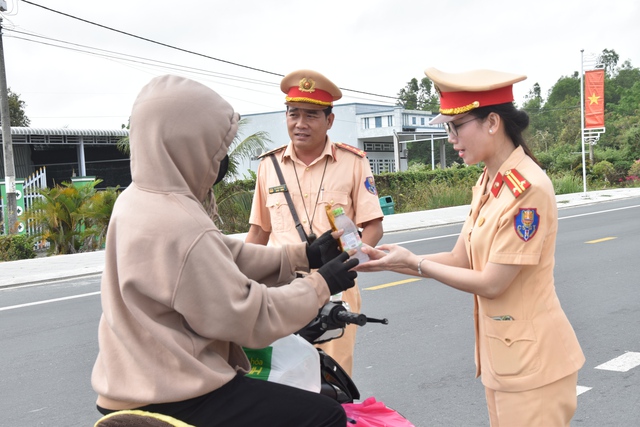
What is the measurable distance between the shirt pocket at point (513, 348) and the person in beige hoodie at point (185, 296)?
0.65 metres

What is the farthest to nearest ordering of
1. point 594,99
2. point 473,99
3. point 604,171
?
point 604,171 → point 594,99 → point 473,99

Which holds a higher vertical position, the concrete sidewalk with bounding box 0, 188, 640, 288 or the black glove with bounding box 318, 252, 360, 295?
the black glove with bounding box 318, 252, 360, 295

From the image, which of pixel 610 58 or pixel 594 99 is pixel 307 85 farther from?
pixel 610 58

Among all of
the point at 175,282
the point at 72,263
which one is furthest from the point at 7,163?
the point at 175,282

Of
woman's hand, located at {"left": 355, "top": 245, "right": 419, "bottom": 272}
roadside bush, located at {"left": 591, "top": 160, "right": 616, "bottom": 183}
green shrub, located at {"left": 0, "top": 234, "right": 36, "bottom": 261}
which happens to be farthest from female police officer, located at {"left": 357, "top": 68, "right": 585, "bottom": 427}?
roadside bush, located at {"left": 591, "top": 160, "right": 616, "bottom": 183}

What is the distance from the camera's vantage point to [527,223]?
8.20 feet

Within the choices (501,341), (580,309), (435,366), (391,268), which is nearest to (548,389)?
(501,341)

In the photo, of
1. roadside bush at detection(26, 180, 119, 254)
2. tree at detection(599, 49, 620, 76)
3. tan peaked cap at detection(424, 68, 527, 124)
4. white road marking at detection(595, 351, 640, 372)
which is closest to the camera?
tan peaked cap at detection(424, 68, 527, 124)

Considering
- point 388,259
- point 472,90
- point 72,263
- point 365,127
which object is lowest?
point 72,263

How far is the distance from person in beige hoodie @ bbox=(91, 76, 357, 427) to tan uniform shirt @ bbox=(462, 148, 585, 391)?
23.4 inches

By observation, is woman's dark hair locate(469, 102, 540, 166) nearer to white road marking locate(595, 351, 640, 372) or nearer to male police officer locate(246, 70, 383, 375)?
male police officer locate(246, 70, 383, 375)

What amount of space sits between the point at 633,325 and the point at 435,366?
2.33 m

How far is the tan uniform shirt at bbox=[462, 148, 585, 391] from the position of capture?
2.50m

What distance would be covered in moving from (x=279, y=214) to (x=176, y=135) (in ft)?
6.34
